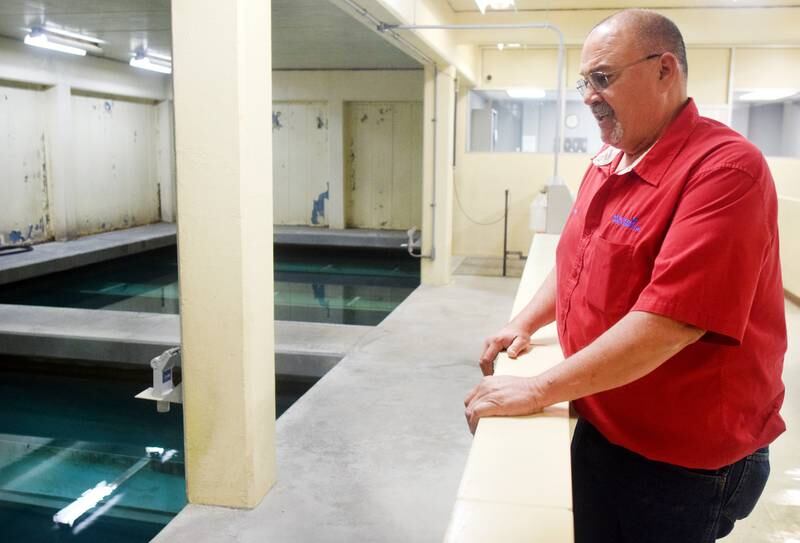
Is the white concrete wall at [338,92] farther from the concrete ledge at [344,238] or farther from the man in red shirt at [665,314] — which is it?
the man in red shirt at [665,314]

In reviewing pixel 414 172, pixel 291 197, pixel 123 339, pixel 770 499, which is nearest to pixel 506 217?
pixel 414 172

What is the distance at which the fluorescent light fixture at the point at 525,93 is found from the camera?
1048 cm

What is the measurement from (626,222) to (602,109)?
9.1 inches

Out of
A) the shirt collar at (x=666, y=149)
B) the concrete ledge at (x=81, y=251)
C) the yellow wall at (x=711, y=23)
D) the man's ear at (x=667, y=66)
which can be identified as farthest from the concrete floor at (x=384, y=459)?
the concrete ledge at (x=81, y=251)

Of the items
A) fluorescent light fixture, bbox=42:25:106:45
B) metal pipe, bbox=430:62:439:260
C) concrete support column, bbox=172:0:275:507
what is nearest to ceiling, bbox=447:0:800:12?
metal pipe, bbox=430:62:439:260

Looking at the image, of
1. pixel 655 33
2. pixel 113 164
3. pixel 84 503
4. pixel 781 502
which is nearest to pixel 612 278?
pixel 655 33

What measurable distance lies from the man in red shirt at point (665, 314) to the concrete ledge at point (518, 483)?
60 mm

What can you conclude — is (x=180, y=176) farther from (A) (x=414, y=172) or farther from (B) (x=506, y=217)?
(A) (x=414, y=172)

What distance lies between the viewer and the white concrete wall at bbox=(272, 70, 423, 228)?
1271 centimetres

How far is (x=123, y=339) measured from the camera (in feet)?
19.2

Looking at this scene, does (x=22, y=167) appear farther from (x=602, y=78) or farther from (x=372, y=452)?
(x=602, y=78)

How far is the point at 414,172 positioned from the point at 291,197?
236 centimetres

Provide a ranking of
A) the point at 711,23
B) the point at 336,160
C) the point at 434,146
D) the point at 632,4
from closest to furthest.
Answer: the point at 711,23 < the point at 632,4 < the point at 434,146 < the point at 336,160

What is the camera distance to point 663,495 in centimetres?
138
